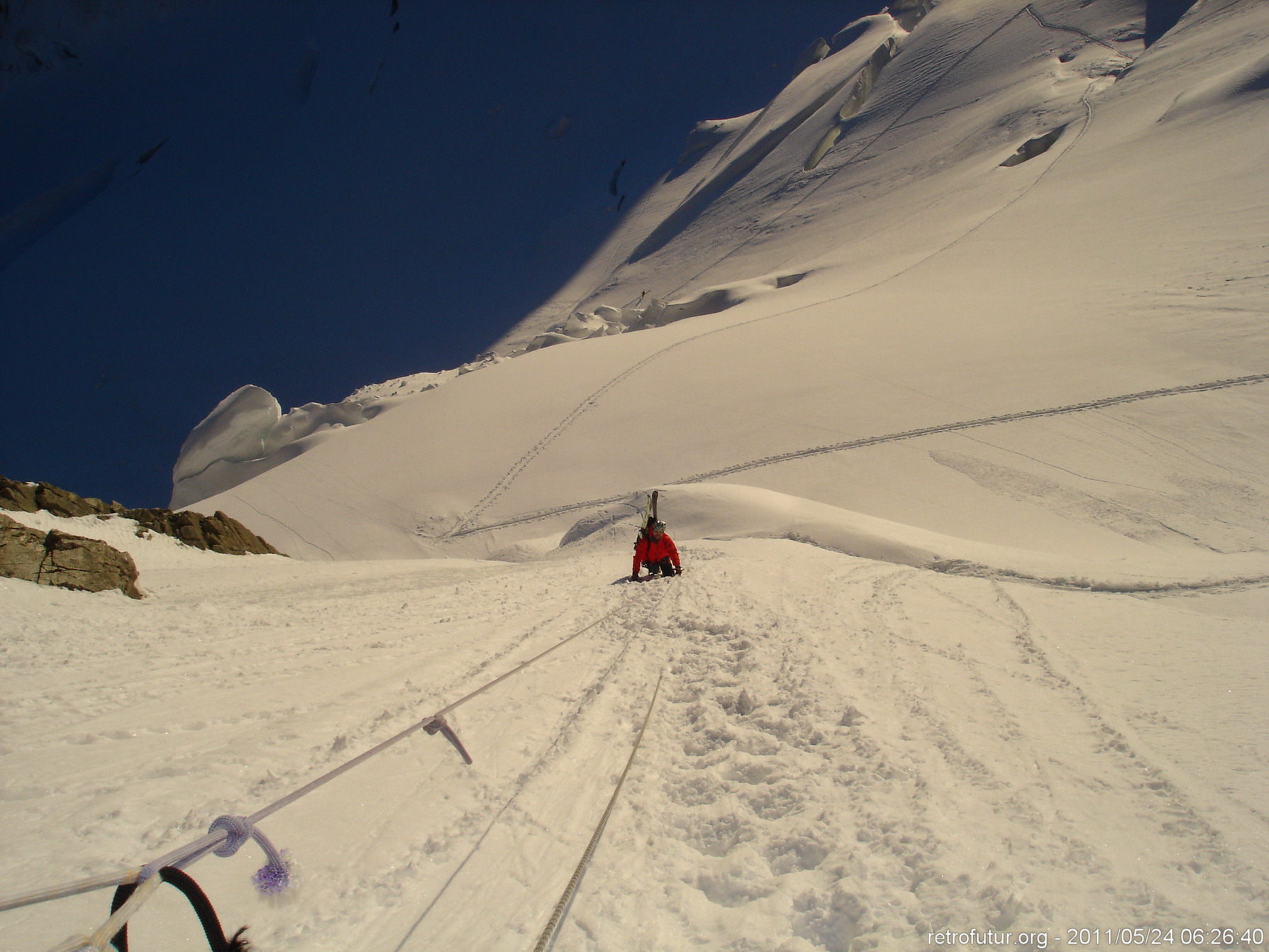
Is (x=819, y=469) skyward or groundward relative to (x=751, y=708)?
skyward

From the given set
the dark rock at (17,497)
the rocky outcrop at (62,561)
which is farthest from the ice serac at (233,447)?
the rocky outcrop at (62,561)

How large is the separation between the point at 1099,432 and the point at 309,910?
11553mm

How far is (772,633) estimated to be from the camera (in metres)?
4.56

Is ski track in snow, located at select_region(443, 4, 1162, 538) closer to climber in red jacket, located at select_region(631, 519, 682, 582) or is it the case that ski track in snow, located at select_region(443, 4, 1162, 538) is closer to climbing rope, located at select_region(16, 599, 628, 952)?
climber in red jacket, located at select_region(631, 519, 682, 582)

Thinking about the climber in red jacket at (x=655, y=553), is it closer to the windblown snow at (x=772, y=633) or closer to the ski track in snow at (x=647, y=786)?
the windblown snow at (x=772, y=633)

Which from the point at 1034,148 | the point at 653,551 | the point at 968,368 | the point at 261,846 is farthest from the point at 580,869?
the point at 1034,148

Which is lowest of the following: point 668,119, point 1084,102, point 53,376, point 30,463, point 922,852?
point 922,852

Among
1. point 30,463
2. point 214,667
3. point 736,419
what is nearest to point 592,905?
point 214,667

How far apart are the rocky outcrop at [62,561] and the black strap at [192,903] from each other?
19.2 feet

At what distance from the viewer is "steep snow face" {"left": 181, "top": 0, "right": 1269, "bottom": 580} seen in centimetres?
954

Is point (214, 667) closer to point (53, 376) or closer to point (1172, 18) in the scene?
point (53, 376)

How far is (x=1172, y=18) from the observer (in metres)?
23.3

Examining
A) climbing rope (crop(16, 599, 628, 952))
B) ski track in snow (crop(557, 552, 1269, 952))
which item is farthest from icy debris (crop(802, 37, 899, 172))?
climbing rope (crop(16, 599, 628, 952))

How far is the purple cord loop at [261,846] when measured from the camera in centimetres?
215
